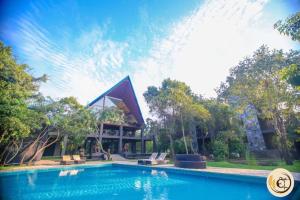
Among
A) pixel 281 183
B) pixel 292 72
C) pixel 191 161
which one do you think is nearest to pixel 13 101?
pixel 191 161

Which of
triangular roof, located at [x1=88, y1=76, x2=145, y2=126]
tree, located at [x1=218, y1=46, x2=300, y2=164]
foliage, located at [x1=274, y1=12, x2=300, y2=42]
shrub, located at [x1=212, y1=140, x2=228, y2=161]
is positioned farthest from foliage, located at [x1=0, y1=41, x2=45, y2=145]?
shrub, located at [x1=212, y1=140, x2=228, y2=161]

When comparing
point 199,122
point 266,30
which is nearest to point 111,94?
point 199,122

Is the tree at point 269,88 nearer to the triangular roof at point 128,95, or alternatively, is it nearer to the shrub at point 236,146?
the shrub at point 236,146

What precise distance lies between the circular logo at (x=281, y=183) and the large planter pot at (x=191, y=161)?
257 inches

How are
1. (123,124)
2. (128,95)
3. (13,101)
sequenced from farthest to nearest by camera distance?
(128,95), (123,124), (13,101)

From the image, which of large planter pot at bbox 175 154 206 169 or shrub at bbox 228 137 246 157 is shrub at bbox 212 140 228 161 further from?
large planter pot at bbox 175 154 206 169

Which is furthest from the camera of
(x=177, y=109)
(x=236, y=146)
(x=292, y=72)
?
(x=236, y=146)

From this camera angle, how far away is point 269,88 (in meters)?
11.4

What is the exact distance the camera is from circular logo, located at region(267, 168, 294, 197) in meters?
3.49

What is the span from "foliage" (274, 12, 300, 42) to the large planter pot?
774 cm

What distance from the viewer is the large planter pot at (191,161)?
10086 millimetres

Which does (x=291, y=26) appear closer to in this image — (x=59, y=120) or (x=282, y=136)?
(x=282, y=136)

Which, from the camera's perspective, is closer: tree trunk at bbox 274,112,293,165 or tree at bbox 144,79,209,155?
tree trunk at bbox 274,112,293,165

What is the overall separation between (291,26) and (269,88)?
815 cm
